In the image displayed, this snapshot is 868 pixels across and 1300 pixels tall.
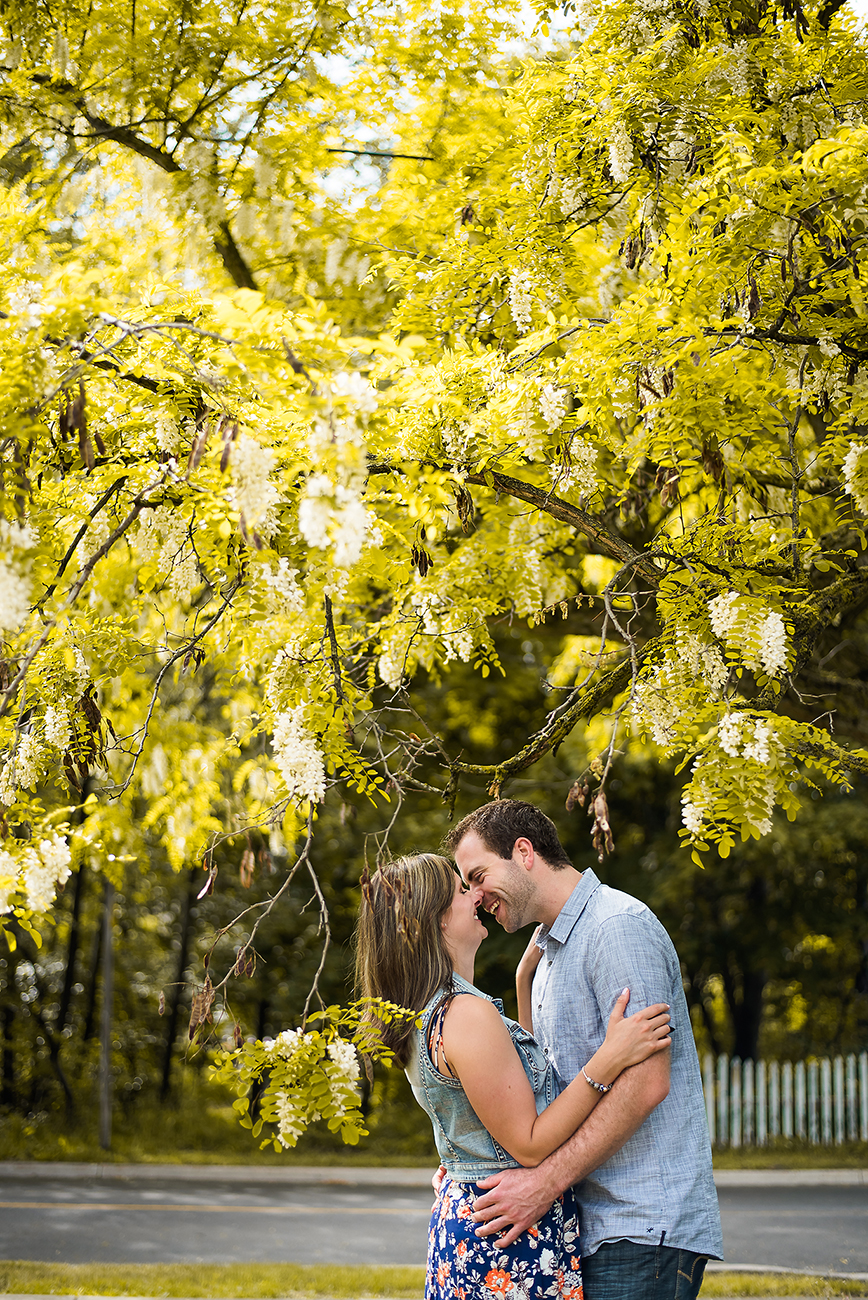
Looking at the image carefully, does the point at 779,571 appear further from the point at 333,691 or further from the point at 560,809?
the point at 560,809

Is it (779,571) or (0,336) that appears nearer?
(0,336)

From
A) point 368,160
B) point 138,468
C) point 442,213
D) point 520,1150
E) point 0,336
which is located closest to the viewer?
point 520,1150

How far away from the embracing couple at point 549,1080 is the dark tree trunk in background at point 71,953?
35.1ft

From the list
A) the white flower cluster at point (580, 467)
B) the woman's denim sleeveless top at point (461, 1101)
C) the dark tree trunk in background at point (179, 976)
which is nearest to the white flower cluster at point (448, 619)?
the white flower cluster at point (580, 467)

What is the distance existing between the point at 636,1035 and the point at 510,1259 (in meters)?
0.49

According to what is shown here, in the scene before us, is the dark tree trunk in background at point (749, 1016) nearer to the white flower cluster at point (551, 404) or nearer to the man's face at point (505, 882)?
the white flower cluster at point (551, 404)

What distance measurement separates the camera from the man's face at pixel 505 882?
2.39m

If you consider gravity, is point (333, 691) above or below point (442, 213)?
below

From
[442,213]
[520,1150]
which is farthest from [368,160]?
[520,1150]

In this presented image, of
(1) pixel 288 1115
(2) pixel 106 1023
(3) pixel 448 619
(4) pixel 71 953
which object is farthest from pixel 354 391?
(4) pixel 71 953

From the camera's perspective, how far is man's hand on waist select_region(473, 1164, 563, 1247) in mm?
2092

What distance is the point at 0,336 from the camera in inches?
94.7

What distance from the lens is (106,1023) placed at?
11.0 meters

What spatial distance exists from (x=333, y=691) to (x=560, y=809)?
930 cm
